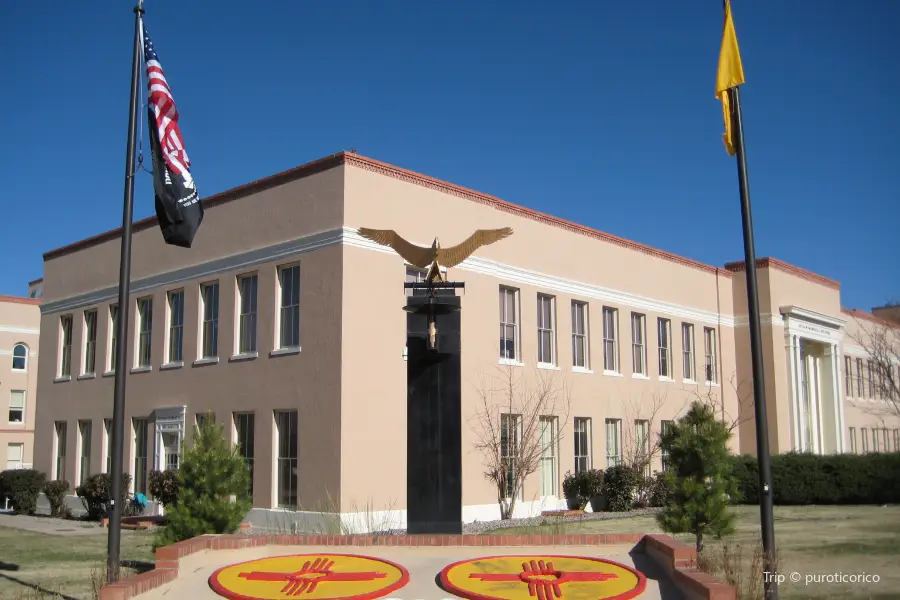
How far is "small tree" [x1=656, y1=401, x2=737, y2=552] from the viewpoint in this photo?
15828 millimetres

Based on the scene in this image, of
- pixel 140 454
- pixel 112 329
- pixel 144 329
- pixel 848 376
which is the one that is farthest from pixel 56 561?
pixel 848 376

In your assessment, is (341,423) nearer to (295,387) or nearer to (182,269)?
(295,387)

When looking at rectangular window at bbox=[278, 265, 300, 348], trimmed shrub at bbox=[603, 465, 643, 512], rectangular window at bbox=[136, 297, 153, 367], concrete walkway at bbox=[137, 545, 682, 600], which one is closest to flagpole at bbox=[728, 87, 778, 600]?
concrete walkway at bbox=[137, 545, 682, 600]

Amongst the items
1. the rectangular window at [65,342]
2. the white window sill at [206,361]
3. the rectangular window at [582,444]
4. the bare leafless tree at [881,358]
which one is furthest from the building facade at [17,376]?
the bare leafless tree at [881,358]

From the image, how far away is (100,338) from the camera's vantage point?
1238 inches

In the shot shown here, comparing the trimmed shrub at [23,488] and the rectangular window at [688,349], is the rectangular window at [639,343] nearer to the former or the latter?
the rectangular window at [688,349]

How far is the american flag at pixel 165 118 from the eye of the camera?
13.7 meters

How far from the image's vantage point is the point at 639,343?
33.2 metres

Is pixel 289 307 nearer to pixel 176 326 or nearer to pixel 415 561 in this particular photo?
pixel 176 326

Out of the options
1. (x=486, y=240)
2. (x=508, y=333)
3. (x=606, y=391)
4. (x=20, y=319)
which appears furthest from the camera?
(x=20, y=319)

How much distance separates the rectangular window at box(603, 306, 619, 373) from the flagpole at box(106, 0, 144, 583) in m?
20.4

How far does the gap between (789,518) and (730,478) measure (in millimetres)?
9683

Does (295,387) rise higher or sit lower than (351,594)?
higher

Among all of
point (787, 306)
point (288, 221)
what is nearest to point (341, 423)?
point (288, 221)
